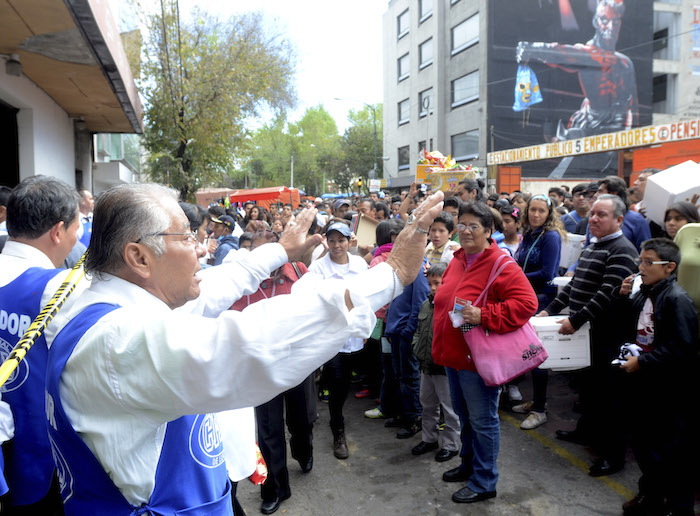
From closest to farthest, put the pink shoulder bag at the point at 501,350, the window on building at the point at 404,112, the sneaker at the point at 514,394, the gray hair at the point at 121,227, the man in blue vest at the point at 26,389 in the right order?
1. the gray hair at the point at 121,227
2. the man in blue vest at the point at 26,389
3. the pink shoulder bag at the point at 501,350
4. the sneaker at the point at 514,394
5. the window on building at the point at 404,112

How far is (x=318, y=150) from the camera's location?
60.8 metres

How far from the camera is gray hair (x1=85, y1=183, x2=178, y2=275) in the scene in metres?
1.42

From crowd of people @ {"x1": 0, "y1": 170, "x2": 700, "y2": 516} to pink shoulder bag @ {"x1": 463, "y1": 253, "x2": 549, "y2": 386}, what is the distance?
0.16 ft

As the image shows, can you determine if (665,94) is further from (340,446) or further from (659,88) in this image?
(340,446)

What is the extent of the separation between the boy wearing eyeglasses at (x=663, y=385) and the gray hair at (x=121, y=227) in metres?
3.21

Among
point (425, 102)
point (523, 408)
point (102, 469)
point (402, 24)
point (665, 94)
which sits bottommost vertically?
point (523, 408)

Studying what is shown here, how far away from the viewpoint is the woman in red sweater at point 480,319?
11.5 feet

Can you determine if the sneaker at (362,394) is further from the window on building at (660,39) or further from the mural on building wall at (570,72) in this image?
the window on building at (660,39)

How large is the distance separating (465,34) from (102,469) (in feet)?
109

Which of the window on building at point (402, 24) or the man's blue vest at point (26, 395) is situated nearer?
the man's blue vest at point (26, 395)

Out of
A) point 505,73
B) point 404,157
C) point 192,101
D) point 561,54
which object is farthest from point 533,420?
point 404,157

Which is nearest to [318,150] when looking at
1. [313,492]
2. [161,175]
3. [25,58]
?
[161,175]

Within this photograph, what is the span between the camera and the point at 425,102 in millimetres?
33562

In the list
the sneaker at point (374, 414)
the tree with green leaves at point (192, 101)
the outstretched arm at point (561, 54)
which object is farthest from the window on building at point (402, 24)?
the sneaker at point (374, 414)
